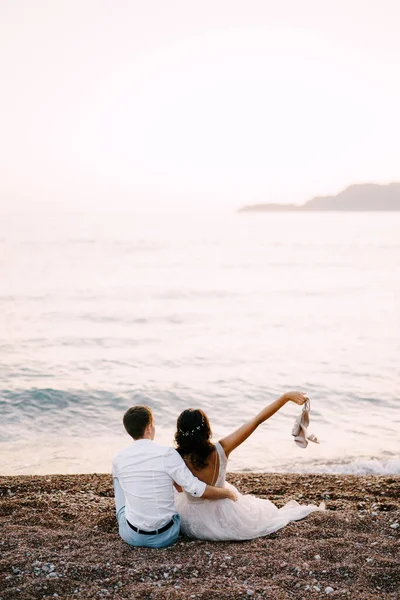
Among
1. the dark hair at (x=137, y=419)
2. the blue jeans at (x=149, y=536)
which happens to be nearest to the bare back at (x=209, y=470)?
the blue jeans at (x=149, y=536)

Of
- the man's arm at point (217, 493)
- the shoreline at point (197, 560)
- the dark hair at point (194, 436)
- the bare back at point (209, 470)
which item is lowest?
the shoreline at point (197, 560)

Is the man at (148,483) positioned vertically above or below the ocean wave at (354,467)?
above

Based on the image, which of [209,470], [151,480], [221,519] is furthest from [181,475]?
[221,519]

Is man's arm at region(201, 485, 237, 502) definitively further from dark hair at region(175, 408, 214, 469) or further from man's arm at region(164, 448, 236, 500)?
dark hair at region(175, 408, 214, 469)

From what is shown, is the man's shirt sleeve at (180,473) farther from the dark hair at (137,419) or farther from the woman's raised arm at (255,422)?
the woman's raised arm at (255,422)

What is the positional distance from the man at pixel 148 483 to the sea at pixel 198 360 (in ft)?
17.0

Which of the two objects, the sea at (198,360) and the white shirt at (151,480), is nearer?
the white shirt at (151,480)

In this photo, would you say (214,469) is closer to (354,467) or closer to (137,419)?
(137,419)

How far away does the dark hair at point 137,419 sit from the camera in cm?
551

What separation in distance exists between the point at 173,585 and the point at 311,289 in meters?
36.4

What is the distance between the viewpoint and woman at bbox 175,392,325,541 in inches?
223

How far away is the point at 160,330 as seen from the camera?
2472 centimetres

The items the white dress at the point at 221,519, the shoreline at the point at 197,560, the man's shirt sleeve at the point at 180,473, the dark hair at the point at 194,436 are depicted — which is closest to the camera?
the shoreline at the point at 197,560

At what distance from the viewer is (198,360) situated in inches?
764
